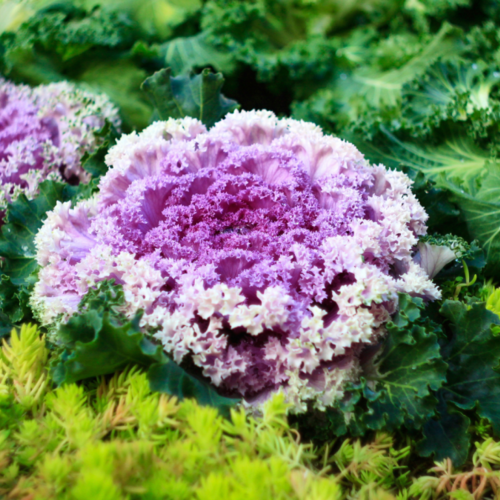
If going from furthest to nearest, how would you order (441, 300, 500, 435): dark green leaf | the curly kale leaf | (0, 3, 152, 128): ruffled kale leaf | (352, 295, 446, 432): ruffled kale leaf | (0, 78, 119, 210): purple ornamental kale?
1. the curly kale leaf
2. (0, 3, 152, 128): ruffled kale leaf
3. (0, 78, 119, 210): purple ornamental kale
4. (441, 300, 500, 435): dark green leaf
5. (352, 295, 446, 432): ruffled kale leaf

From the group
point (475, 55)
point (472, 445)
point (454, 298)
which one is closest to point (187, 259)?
point (454, 298)

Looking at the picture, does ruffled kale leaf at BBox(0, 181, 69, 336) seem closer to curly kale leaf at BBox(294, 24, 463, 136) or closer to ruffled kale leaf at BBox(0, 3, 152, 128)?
ruffled kale leaf at BBox(0, 3, 152, 128)

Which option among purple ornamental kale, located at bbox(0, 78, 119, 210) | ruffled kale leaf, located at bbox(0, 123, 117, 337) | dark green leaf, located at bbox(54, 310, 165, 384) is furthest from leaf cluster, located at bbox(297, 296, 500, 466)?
purple ornamental kale, located at bbox(0, 78, 119, 210)

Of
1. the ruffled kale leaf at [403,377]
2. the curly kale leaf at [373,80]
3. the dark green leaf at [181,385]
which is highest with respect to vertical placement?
the dark green leaf at [181,385]

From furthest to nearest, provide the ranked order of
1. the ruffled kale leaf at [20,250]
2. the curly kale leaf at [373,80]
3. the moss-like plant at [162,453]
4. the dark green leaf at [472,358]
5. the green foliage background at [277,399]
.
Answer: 1. the curly kale leaf at [373,80]
2. the ruffled kale leaf at [20,250]
3. the dark green leaf at [472,358]
4. the green foliage background at [277,399]
5. the moss-like plant at [162,453]

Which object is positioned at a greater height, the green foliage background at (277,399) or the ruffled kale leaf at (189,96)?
the ruffled kale leaf at (189,96)

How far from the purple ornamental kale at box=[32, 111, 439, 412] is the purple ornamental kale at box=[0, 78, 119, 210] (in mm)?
545

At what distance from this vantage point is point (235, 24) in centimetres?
326

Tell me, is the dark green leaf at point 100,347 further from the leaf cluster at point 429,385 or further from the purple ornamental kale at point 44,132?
the purple ornamental kale at point 44,132

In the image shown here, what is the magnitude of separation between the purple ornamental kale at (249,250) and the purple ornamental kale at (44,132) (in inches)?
21.4

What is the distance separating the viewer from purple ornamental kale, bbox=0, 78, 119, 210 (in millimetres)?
2141

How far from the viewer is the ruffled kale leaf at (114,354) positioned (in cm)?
128

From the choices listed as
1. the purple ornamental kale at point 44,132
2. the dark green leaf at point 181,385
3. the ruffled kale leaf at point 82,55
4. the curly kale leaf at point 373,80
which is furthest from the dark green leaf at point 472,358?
the ruffled kale leaf at point 82,55

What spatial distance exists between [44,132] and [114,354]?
58.6 inches
